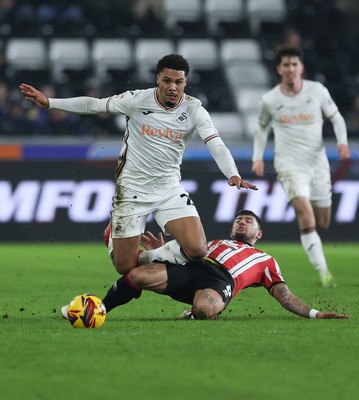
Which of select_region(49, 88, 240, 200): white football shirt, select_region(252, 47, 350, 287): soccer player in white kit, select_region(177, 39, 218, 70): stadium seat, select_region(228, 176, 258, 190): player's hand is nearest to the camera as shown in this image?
select_region(228, 176, 258, 190): player's hand

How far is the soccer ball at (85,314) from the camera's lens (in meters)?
7.92

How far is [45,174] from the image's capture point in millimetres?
17906

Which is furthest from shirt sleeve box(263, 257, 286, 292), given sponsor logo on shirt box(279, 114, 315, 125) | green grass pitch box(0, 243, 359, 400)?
sponsor logo on shirt box(279, 114, 315, 125)

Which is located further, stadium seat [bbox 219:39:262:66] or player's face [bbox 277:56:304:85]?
stadium seat [bbox 219:39:262:66]

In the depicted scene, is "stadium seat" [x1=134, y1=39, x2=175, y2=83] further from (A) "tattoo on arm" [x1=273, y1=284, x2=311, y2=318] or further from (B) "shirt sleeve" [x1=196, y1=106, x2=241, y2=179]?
(A) "tattoo on arm" [x1=273, y1=284, x2=311, y2=318]

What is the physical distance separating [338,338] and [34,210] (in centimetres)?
1089

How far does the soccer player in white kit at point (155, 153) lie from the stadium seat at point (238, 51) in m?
14.8

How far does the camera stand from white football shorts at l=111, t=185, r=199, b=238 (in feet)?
29.8

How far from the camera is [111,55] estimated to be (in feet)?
77.4

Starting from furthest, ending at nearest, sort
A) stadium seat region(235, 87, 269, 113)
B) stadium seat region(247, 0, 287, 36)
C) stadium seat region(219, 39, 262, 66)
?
stadium seat region(247, 0, 287, 36) < stadium seat region(219, 39, 262, 66) < stadium seat region(235, 87, 269, 113)

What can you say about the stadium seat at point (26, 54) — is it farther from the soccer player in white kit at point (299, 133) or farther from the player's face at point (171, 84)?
the player's face at point (171, 84)

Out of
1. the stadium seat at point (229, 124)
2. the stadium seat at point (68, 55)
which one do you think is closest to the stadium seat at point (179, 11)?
the stadium seat at point (68, 55)

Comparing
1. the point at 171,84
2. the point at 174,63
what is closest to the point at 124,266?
the point at 171,84

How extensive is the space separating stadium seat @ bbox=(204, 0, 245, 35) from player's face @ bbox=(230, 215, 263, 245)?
1607cm
